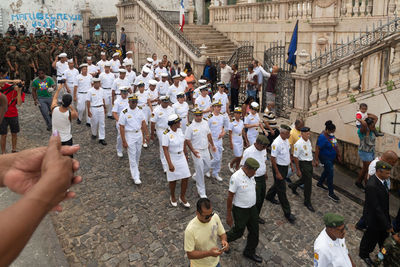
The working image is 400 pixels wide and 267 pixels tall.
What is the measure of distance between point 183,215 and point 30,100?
38.7 ft

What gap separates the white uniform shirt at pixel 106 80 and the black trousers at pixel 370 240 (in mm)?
9925

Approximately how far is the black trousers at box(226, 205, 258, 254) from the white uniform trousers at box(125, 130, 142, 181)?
3214 mm

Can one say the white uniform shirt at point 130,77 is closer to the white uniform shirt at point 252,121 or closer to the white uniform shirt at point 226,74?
the white uniform shirt at point 226,74

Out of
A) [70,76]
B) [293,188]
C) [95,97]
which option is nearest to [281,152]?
[293,188]

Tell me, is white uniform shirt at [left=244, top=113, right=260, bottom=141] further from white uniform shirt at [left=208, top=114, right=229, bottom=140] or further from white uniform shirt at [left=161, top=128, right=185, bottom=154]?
white uniform shirt at [left=161, top=128, right=185, bottom=154]

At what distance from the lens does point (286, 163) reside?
686 cm

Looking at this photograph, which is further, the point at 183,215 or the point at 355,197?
the point at 355,197

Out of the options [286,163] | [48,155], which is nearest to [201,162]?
[286,163]

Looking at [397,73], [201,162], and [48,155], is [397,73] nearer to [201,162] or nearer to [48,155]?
[201,162]

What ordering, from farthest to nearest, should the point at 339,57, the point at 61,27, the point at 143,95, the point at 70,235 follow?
the point at 61,27, the point at 143,95, the point at 339,57, the point at 70,235

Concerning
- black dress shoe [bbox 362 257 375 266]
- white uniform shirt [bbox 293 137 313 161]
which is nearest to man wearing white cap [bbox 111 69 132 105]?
white uniform shirt [bbox 293 137 313 161]

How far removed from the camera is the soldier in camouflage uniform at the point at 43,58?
55.9 feet

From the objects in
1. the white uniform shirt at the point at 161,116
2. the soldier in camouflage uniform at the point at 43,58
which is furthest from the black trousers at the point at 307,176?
the soldier in camouflage uniform at the point at 43,58

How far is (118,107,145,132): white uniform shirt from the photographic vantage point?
26.7ft
